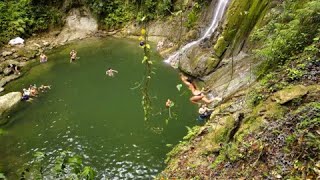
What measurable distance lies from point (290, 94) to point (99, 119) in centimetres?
908

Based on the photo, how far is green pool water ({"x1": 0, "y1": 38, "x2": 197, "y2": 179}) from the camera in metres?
14.0

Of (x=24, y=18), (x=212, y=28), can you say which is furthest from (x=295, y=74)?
(x=24, y=18)

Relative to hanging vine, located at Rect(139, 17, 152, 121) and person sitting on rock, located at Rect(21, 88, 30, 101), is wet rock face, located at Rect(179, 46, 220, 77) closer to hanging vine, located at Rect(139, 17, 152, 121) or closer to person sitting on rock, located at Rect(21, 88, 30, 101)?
person sitting on rock, located at Rect(21, 88, 30, 101)

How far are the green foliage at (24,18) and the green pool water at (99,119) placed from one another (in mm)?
5006

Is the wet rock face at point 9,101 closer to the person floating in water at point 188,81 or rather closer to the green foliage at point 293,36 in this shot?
the person floating in water at point 188,81

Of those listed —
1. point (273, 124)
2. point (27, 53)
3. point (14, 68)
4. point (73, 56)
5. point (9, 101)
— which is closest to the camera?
point (273, 124)

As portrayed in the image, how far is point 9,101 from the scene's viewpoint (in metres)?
18.4

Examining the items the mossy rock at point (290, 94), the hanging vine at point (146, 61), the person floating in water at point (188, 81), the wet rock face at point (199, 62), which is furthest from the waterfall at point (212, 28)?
the hanging vine at point (146, 61)

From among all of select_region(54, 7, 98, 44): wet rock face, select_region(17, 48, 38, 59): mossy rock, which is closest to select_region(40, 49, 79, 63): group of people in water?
select_region(17, 48, 38, 59): mossy rock

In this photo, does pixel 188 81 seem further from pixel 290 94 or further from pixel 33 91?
pixel 290 94

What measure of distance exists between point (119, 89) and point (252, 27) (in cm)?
774

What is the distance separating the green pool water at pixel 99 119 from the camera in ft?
45.8

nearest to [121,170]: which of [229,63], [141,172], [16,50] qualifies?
[141,172]

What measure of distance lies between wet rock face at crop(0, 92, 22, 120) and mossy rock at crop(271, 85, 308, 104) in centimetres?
1299
